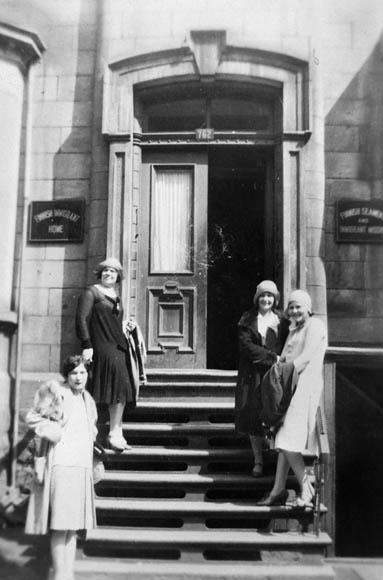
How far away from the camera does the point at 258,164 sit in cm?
773

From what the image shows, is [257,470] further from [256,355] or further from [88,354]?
[88,354]

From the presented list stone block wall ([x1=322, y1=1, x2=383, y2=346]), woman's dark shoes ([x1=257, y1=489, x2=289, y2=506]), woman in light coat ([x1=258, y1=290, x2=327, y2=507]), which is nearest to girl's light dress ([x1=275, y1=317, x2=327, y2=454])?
woman in light coat ([x1=258, y1=290, x2=327, y2=507])

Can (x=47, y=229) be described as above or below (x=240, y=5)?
below

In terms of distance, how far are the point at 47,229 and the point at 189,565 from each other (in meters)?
4.07

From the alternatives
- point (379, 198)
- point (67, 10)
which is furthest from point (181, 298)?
point (67, 10)

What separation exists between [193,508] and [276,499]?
72 cm

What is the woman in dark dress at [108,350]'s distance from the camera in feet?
18.9

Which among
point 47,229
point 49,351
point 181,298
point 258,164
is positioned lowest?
point 49,351

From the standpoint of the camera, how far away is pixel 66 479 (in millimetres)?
4480

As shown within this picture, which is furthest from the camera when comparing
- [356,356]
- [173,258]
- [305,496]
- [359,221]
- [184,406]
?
[173,258]

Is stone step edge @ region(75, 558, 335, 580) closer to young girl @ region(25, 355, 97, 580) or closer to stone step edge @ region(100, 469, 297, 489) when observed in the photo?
young girl @ region(25, 355, 97, 580)

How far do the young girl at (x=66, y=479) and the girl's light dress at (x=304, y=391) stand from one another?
163 cm

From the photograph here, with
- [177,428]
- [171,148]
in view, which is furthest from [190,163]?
[177,428]

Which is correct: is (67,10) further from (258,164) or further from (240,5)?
(258,164)
